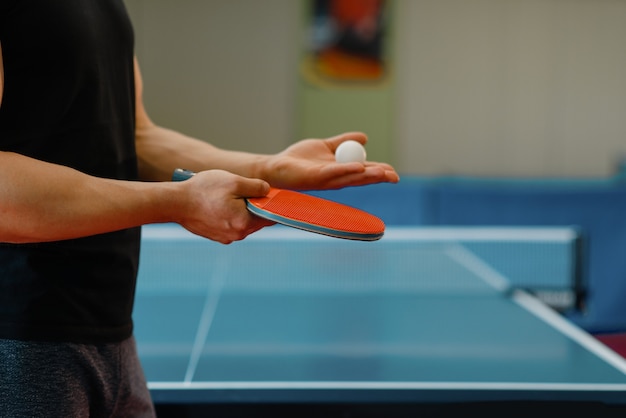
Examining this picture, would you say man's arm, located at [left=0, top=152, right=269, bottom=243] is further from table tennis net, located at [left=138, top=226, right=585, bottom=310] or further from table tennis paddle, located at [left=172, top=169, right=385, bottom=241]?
table tennis net, located at [left=138, top=226, right=585, bottom=310]

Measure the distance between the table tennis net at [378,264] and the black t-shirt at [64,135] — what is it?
1637 millimetres

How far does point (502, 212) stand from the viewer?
12.2ft

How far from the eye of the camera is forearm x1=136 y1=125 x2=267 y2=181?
1.34 metres

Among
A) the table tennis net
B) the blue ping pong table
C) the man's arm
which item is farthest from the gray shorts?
the table tennis net

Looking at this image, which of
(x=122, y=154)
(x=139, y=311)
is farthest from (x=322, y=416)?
(x=139, y=311)

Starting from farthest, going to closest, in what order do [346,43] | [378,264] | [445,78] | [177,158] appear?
[445,78]
[346,43]
[378,264]
[177,158]

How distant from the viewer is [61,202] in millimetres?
930

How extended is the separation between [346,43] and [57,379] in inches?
278

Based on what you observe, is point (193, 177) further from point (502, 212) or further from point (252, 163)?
point (502, 212)

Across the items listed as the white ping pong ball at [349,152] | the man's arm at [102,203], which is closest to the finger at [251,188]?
the man's arm at [102,203]

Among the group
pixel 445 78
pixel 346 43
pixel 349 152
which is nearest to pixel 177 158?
pixel 349 152

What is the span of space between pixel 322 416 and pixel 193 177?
699mm

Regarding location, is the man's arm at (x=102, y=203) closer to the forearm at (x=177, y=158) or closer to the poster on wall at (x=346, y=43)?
the forearm at (x=177, y=158)

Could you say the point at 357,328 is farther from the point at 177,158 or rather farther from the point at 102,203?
the point at 102,203
